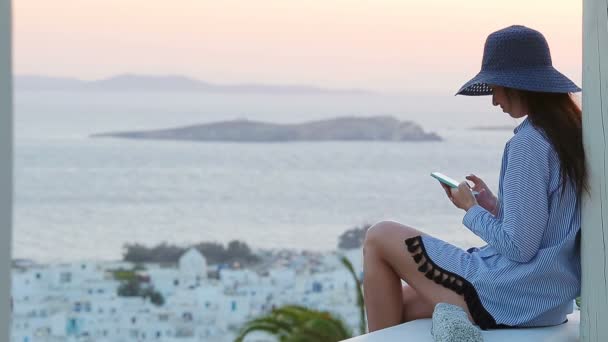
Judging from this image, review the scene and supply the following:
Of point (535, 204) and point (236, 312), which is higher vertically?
point (535, 204)

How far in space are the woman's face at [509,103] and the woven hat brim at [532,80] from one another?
6 cm

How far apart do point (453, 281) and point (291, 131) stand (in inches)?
871

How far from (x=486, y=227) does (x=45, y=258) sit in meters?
19.6

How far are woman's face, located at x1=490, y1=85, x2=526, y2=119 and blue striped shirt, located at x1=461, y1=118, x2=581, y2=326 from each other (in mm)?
92

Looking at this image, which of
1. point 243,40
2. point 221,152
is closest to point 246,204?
point 221,152

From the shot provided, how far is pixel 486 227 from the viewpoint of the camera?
3.38 meters

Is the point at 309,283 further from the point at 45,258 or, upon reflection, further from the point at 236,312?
the point at 45,258

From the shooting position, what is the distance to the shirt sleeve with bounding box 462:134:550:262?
129 inches

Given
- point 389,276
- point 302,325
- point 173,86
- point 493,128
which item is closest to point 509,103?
point 389,276

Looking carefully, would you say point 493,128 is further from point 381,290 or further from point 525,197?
point 525,197

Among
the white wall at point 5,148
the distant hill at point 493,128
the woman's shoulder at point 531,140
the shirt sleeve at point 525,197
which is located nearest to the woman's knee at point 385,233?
the shirt sleeve at point 525,197

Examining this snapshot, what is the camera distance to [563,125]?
133 inches

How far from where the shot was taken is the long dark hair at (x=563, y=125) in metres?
3.25

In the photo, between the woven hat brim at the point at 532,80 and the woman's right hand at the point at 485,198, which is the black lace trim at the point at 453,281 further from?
the woven hat brim at the point at 532,80
